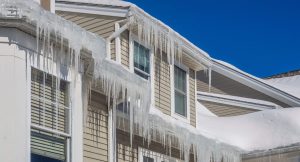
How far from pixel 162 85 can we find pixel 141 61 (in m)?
0.95

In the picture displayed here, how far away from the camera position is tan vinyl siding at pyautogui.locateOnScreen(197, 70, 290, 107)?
23.4 m

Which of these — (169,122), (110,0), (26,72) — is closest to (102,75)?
(26,72)

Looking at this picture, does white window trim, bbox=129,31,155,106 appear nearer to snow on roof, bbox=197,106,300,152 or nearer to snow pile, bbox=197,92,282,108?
snow on roof, bbox=197,106,300,152

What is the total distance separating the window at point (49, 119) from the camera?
10000mm

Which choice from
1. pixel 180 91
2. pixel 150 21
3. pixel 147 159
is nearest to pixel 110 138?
pixel 147 159

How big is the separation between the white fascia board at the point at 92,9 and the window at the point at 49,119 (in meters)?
4.76

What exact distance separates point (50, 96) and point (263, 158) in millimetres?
9324

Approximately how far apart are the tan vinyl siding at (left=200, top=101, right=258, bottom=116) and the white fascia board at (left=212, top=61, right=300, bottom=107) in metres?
1.01

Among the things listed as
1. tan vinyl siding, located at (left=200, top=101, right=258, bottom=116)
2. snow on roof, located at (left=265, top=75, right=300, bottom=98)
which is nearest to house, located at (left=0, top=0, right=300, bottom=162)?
tan vinyl siding, located at (left=200, top=101, right=258, bottom=116)

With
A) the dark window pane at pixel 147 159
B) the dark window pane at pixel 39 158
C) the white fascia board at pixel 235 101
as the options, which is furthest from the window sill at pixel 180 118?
the dark window pane at pixel 39 158

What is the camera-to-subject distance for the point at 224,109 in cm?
2277

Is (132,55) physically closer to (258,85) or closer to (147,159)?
(147,159)

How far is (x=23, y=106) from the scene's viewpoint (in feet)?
31.5

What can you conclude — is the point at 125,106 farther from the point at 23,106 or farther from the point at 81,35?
the point at 23,106
